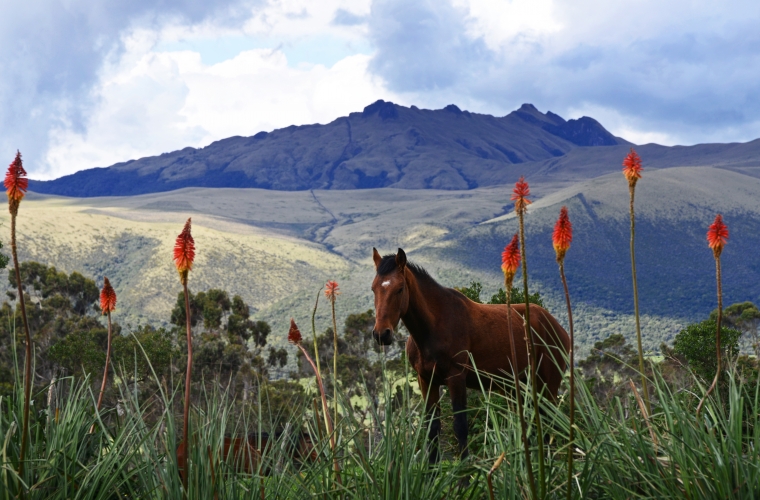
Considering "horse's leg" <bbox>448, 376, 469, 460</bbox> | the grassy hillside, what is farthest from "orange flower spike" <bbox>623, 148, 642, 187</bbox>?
the grassy hillside

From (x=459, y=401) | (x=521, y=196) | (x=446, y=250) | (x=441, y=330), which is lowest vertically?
(x=446, y=250)

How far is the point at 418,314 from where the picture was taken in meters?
7.49

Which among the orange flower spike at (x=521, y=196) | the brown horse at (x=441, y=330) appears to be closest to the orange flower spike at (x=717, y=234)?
the orange flower spike at (x=521, y=196)

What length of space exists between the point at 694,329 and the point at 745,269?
83.9m

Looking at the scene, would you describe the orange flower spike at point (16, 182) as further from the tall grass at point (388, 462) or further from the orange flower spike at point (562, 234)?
the orange flower spike at point (562, 234)

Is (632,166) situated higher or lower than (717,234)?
higher

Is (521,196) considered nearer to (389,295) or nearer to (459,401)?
(389,295)

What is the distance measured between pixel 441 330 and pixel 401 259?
1094 millimetres

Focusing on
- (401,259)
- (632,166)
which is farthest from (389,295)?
(632,166)

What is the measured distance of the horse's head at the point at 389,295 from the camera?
260 inches

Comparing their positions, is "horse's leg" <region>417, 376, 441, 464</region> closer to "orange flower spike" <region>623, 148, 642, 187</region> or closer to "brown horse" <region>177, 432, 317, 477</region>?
"brown horse" <region>177, 432, 317, 477</region>

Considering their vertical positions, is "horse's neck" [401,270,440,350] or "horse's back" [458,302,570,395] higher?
"horse's neck" [401,270,440,350]

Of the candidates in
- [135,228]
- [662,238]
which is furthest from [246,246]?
[662,238]

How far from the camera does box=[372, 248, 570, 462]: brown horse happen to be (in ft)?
22.7
